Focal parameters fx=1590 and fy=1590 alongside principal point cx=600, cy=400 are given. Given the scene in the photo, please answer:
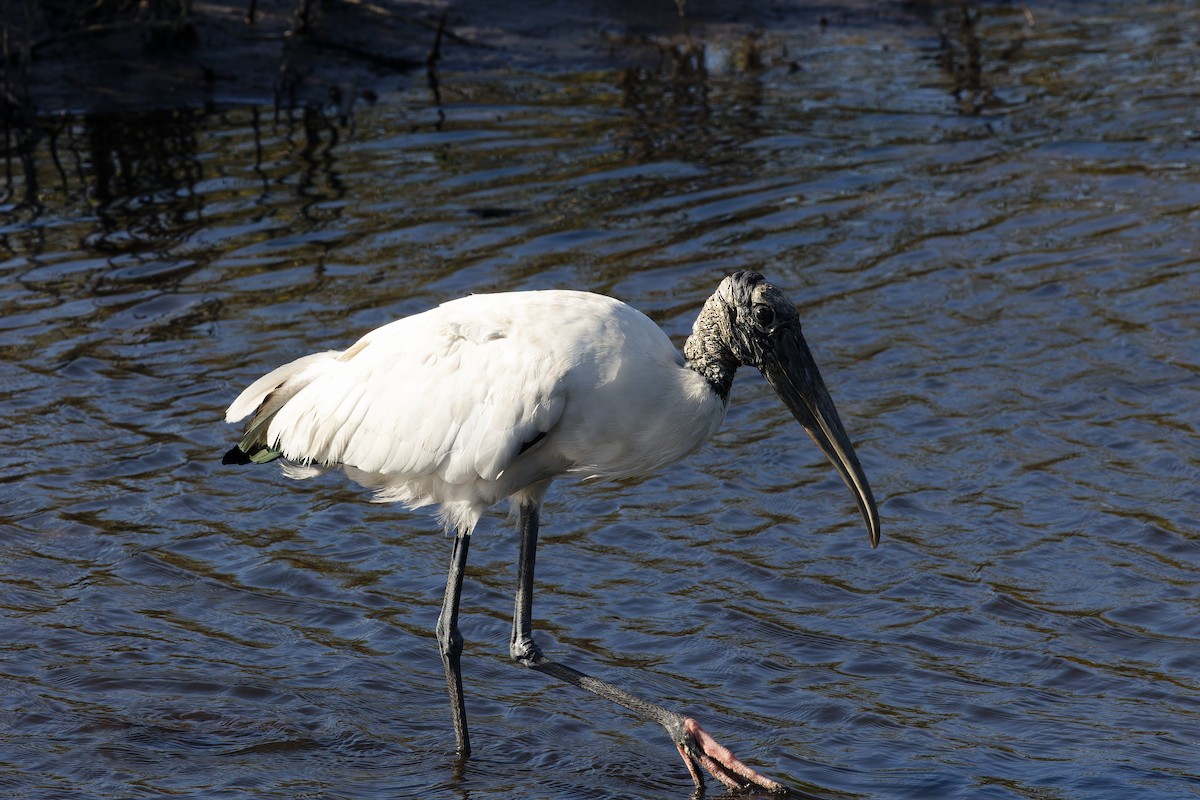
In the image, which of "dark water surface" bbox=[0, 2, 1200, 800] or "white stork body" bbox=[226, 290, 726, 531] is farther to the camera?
"dark water surface" bbox=[0, 2, 1200, 800]

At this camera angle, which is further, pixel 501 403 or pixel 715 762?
pixel 715 762

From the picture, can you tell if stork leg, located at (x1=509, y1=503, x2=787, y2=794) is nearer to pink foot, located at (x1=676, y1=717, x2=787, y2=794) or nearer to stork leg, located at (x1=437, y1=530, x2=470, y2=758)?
pink foot, located at (x1=676, y1=717, x2=787, y2=794)

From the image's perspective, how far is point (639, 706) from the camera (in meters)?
4.63

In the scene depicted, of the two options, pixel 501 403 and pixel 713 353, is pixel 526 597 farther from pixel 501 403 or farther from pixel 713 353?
pixel 713 353

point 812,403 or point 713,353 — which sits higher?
point 713,353

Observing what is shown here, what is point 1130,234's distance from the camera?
9.18 metres

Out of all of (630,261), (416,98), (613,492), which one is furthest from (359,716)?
(416,98)

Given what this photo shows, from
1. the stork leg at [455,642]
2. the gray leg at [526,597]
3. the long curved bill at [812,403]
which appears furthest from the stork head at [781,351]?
the stork leg at [455,642]

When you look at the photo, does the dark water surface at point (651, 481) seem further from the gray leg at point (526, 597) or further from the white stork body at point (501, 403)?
the white stork body at point (501, 403)

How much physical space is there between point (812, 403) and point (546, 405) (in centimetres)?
76

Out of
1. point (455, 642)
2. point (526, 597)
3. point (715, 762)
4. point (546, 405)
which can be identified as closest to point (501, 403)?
point (546, 405)

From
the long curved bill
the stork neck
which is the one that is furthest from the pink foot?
the stork neck

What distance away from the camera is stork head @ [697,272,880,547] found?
440cm

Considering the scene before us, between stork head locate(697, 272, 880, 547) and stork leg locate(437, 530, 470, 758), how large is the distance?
1.05m
